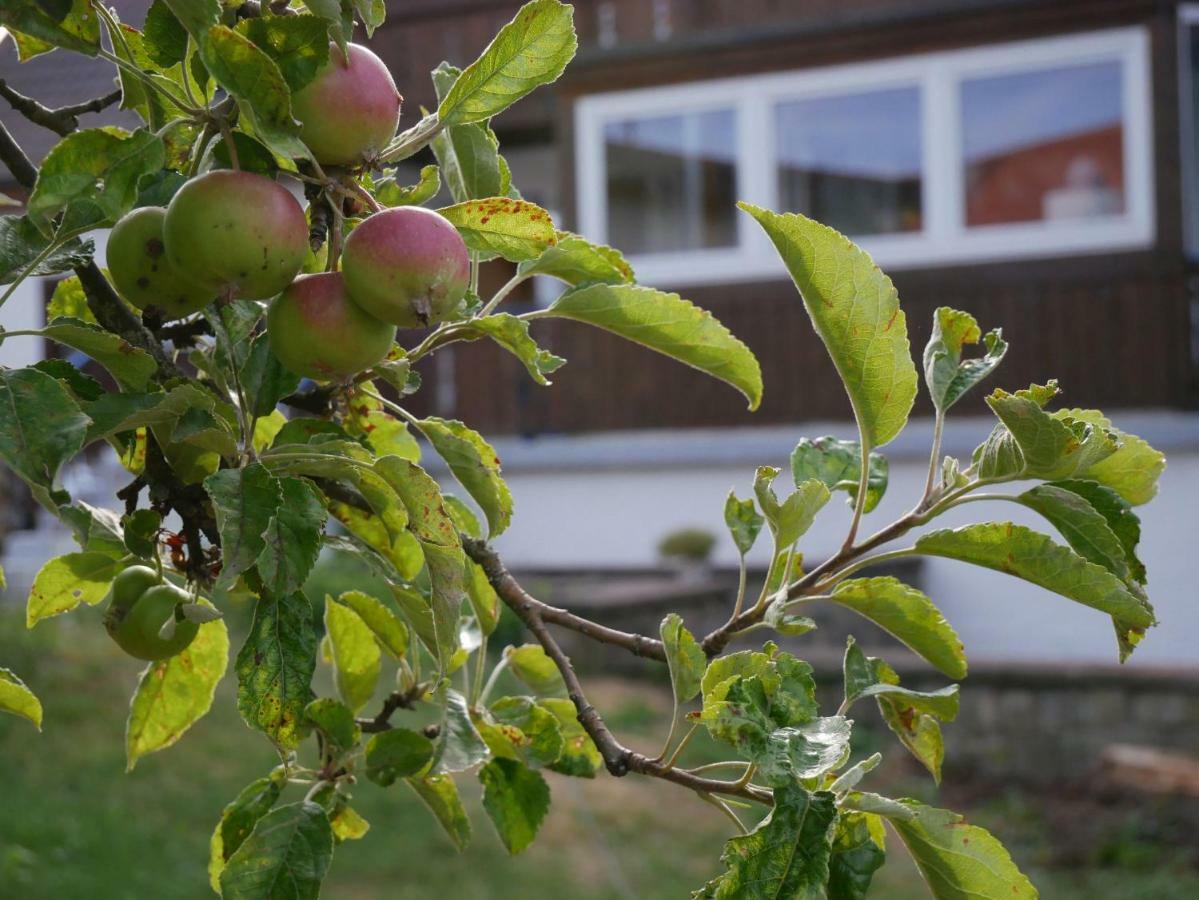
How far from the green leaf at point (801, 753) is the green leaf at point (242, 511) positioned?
1.06ft

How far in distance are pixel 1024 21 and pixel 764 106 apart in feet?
5.70

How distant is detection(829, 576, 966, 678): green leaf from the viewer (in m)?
1.03

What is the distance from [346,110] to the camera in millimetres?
800

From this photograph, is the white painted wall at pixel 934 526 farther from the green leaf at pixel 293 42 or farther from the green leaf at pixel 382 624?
the green leaf at pixel 293 42

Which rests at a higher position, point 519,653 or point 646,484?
point 519,653

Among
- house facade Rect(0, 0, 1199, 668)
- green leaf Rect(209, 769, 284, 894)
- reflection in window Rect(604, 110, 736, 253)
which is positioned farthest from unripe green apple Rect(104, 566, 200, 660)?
reflection in window Rect(604, 110, 736, 253)

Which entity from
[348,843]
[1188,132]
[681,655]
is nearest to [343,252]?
[681,655]

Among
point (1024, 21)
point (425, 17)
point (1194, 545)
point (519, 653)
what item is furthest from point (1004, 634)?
point (519, 653)

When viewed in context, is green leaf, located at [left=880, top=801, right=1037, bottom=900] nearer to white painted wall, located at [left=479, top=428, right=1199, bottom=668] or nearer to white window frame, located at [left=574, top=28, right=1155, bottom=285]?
white painted wall, located at [left=479, top=428, right=1199, bottom=668]

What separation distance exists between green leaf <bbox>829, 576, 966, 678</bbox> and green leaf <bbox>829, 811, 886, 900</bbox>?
0.65 feet

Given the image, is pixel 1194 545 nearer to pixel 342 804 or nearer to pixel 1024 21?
pixel 1024 21

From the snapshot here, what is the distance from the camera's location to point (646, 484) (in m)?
8.82

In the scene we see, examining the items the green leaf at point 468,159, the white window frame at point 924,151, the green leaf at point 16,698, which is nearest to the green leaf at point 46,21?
the green leaf at point 468,159

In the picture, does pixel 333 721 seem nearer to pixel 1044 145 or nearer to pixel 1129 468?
pixel 1129 468
